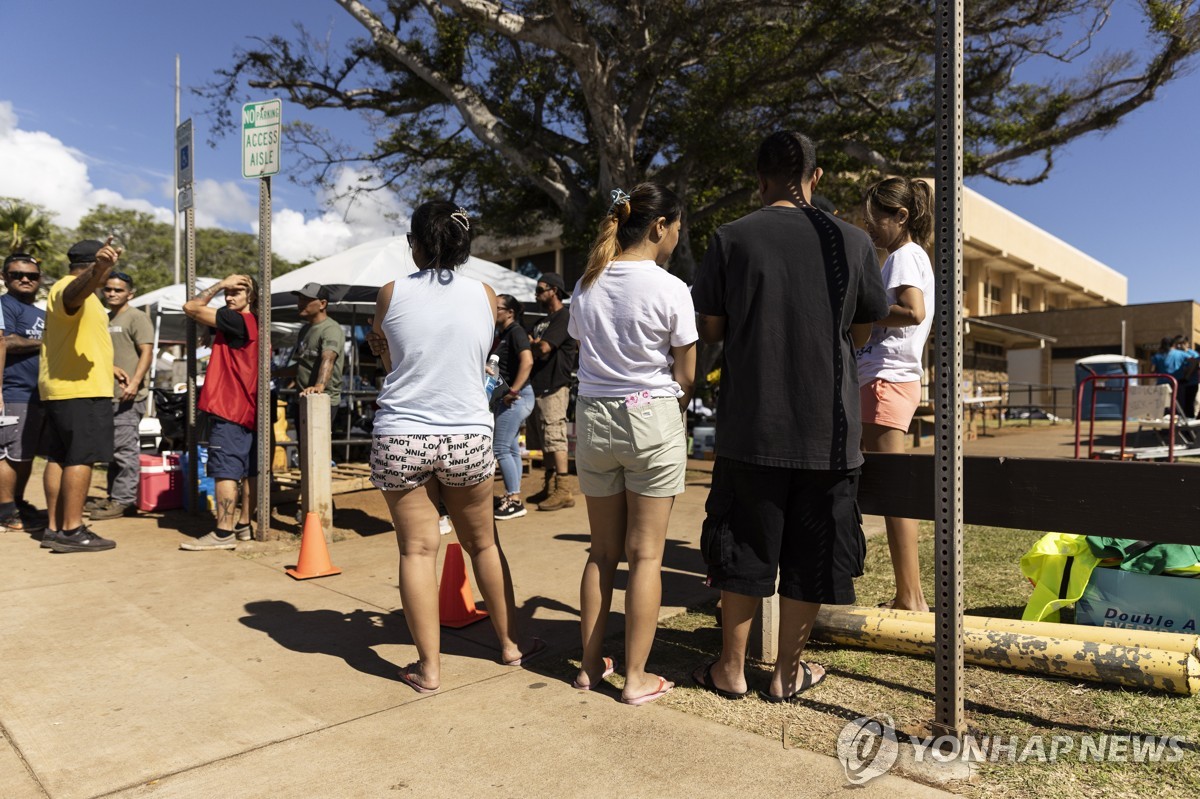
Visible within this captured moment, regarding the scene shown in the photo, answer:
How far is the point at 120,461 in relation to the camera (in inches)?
266

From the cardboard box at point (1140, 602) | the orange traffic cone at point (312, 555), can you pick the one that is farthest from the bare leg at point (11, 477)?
the cardboard box at point (1140, 602)

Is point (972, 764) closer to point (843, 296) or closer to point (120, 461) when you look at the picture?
point (843, 296)

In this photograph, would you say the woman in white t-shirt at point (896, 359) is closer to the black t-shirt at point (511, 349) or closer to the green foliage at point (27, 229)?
the black t-shirt at point (511, 349)

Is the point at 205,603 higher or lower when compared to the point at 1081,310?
lower

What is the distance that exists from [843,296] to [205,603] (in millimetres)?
3606

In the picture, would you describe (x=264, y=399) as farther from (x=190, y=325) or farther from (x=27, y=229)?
(x=27, y=229)

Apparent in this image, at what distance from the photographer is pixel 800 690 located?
3.01m

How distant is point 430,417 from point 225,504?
3281 millimetres

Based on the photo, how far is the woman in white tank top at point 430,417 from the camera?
309 centimetres

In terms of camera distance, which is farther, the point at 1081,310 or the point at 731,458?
the point at 1081,310

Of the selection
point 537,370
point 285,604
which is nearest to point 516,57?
point 537,370

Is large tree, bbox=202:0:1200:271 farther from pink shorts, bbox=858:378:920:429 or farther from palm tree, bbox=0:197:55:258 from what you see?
palm tree, bbox=0:197:55:258

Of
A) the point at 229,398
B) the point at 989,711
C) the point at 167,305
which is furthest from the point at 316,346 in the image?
the point at 167,305

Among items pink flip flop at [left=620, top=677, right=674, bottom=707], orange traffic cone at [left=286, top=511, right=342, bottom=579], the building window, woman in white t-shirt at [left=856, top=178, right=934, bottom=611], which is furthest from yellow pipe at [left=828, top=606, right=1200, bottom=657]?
the building window
